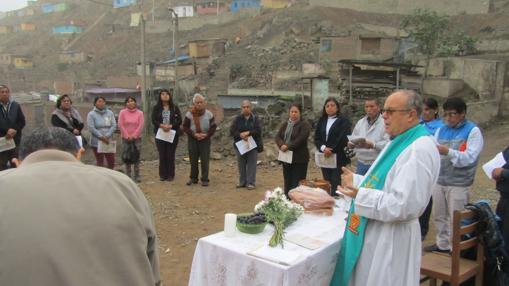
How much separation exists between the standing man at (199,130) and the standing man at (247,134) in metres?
0.51

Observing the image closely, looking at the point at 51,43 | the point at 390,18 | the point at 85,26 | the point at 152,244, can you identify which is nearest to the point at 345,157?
the point at 152,244

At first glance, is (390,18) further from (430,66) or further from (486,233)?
(486,233)

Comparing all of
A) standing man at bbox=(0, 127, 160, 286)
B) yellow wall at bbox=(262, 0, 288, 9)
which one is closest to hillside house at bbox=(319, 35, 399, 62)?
→ standing man at bbox=(0, 127, 160, 286)

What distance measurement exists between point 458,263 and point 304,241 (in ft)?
4.34

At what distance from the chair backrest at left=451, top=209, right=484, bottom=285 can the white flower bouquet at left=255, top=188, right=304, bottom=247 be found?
4.16 ft

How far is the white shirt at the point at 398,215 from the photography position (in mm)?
3061

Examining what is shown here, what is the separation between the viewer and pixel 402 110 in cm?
325

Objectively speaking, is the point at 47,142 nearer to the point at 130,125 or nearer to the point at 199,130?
the point at 199,130

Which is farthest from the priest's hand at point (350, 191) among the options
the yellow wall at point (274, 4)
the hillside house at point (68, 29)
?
the hillside house at point (68, 29)

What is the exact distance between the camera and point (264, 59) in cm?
4044

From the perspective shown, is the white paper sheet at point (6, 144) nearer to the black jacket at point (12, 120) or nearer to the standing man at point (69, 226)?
the black jacket at point (12, 120)

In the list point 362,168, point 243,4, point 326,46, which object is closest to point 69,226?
point 362,168

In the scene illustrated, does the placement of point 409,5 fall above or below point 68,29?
below

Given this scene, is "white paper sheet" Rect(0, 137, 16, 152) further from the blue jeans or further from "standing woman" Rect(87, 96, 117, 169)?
the blue jeans
